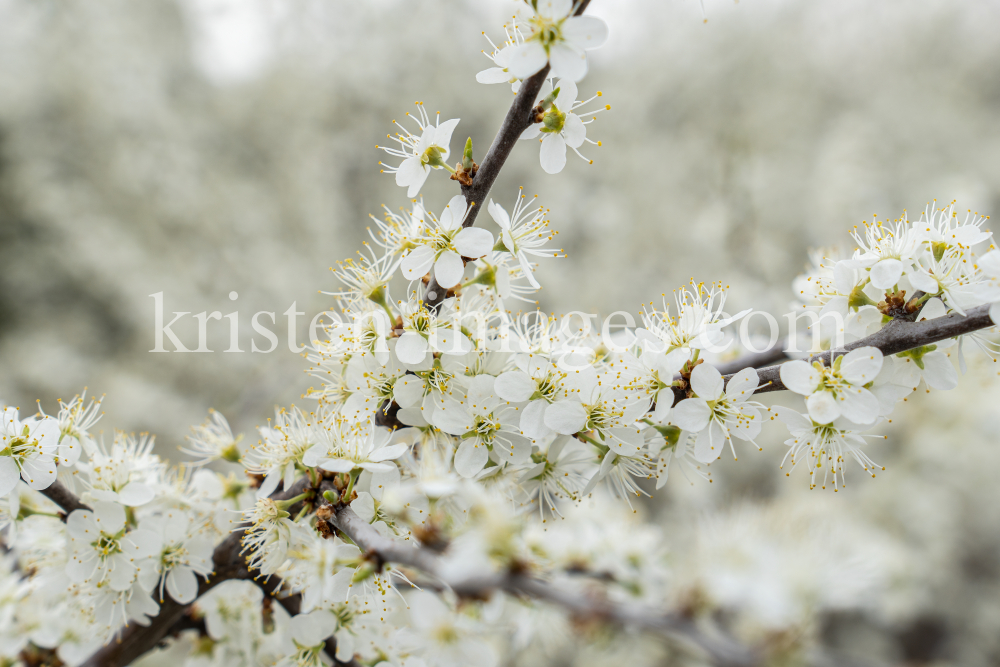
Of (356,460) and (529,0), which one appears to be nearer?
(529,0)

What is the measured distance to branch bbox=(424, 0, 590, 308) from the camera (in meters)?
0.82

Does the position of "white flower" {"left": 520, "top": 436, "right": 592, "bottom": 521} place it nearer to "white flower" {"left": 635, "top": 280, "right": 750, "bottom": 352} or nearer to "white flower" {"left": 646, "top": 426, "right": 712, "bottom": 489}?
"white flower" {"left": 646, "top": 426, "right": 712, "bottom": 489}

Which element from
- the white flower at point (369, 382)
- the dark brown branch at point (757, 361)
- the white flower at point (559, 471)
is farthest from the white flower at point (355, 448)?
the dark brown branch at point (757, 361)

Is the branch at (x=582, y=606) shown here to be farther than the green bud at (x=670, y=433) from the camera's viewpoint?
No

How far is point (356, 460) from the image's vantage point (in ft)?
2.84

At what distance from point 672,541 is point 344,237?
11.6ft

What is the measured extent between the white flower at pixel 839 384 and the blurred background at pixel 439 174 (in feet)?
9.31

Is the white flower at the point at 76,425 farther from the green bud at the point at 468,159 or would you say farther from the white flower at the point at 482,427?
the green bud at the point at 468,159

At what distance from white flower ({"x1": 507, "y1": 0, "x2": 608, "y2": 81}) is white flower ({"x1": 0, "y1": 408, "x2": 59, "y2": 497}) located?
3.14 ft

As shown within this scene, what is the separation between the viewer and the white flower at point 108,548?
94 cm

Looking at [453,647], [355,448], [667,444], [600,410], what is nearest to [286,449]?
[355,448]

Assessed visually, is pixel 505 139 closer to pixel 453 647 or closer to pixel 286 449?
pixel 286 449

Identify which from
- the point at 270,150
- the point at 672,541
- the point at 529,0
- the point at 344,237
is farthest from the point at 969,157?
the point at 270,150

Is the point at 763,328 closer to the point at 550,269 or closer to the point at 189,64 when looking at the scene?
the point at 550,269
